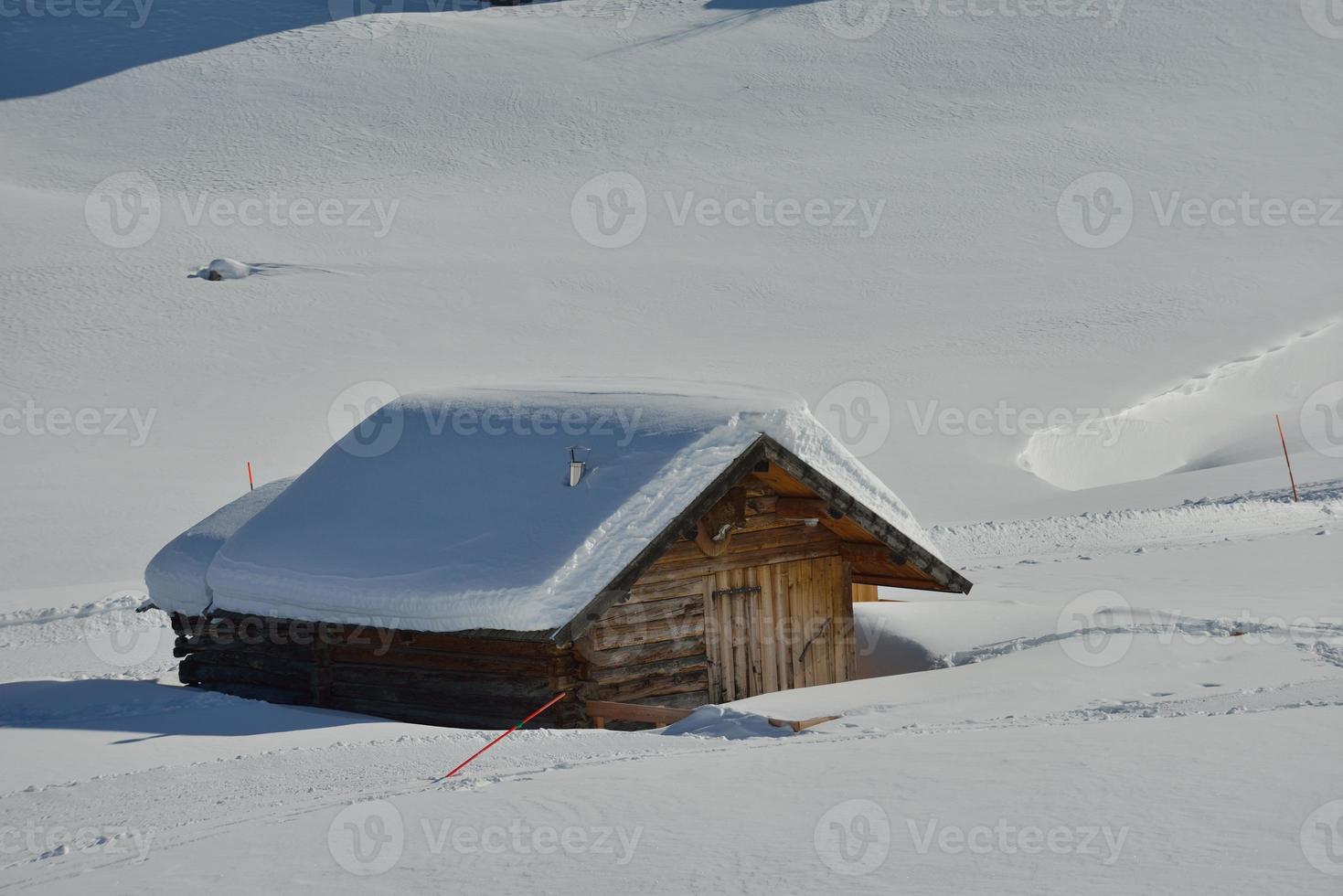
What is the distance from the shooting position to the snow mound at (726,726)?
1042cm

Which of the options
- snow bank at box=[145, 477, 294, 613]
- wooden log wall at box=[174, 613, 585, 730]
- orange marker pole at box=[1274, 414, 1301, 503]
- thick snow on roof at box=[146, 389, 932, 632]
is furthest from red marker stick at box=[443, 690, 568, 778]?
orange marker pole at box=[1274, 414, 1301, 503]

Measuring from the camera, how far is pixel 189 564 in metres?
13.8

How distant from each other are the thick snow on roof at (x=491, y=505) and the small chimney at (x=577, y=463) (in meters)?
0.05

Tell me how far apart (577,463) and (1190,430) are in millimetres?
20563

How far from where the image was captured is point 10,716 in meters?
12.2

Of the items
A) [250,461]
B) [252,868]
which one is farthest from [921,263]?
[252,868]

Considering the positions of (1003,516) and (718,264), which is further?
(718,264)

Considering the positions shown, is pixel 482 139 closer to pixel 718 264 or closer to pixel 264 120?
pixel 264 120

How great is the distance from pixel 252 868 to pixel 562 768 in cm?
259

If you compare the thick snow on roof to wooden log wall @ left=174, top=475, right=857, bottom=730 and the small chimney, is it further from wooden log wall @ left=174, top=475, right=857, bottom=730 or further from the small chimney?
wooden log wall @ left=174, top=475, right=857, bottom=730

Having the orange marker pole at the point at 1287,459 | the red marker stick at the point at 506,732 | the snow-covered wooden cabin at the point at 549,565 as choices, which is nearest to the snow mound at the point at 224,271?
the snow-covered wooden cabin at the point at 549,565

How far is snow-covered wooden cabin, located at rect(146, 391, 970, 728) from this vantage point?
448 inches

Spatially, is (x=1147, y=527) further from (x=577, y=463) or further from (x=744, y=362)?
(x=577, y=463)

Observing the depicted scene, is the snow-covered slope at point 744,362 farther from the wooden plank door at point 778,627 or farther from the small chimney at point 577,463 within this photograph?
the small chimney at point 577,463
